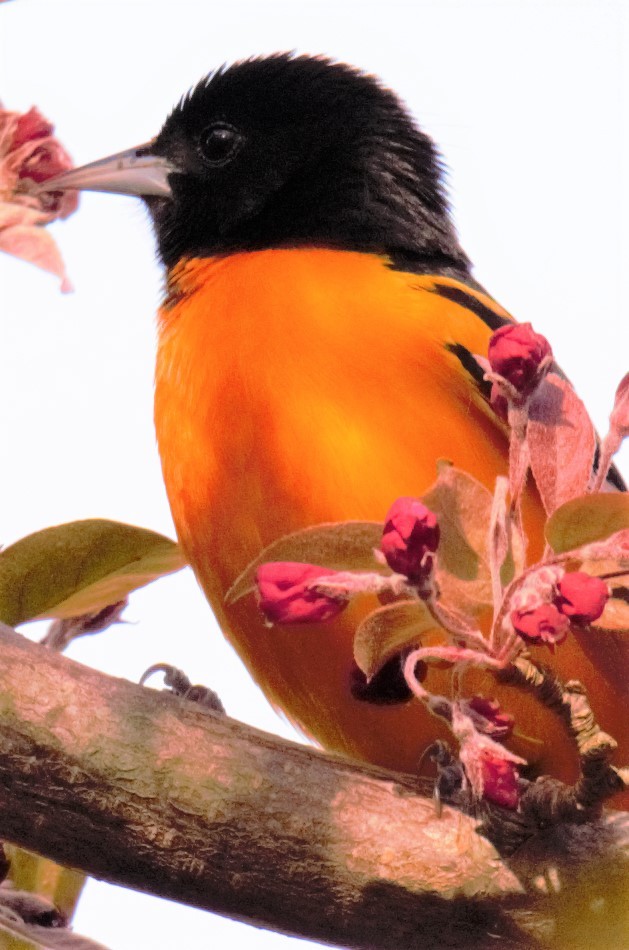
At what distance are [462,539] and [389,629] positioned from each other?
16 centimetres

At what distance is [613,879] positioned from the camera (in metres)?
2.17

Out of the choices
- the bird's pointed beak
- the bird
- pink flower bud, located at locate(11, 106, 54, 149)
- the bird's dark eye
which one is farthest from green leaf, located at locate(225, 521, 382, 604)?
the bird's dark eye

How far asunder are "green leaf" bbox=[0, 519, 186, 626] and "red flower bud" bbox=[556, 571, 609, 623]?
3.68ft

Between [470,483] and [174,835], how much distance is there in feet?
2.97

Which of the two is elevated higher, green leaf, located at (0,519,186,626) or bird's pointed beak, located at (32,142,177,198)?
bird's pointed beak, located at (32,142,177,198)

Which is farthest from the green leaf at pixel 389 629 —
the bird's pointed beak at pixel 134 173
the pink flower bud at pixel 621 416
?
the bird's pointed beak at pixel 134 173

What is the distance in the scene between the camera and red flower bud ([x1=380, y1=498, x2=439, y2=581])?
1603 mm

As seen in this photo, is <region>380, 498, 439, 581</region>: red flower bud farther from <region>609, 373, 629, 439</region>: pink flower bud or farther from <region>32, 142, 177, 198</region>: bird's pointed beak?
<region>32, 142, 177, 198</region>: bird's pointed beak

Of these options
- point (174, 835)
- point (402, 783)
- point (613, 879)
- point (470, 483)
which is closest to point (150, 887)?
point (174, 835)

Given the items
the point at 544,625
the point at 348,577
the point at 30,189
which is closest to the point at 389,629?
the point at 348,577

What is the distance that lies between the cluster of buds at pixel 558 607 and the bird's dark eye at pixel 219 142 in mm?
2757

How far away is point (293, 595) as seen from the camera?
1.73 m

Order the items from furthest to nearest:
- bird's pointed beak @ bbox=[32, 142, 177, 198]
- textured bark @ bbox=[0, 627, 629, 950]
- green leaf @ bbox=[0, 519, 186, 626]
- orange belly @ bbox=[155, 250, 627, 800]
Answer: bird's pointed beak @ bbox=[32, 142, 177, 198], orange belly @ bbox=[155, 250, 627, 800], green leaf @ bbox=[0, 519, 186, 626], textured bark @ bbox=[0, 627, 629, 950]

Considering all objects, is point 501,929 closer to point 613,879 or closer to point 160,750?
point 613,879
